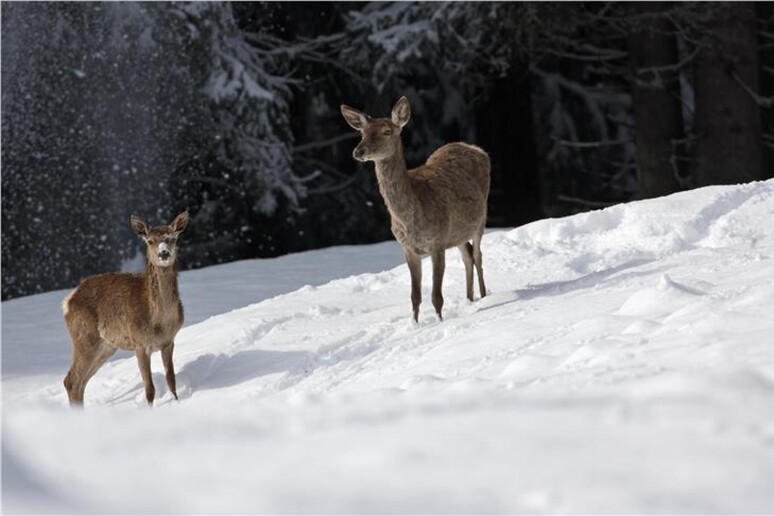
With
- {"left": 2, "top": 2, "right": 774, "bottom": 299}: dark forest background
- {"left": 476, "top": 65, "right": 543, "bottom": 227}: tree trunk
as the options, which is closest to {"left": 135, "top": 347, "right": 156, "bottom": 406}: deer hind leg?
{"left": 2, "top": 2, "right": 774, "bottom": 299}: dark forest background

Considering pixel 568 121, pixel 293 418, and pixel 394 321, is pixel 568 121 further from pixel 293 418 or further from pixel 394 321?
pixel 293 418

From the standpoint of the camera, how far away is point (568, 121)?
23125 millimetres

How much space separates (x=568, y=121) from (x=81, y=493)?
19091 mm

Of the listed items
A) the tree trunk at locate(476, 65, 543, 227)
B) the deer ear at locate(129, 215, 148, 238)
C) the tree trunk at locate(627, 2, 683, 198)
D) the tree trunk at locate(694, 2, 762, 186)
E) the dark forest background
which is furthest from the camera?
the tree trunk at locate(476, 65, 543, 227)

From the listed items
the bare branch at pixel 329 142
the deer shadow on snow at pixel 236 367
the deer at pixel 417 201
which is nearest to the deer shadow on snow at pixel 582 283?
the deer at pixel 417 201

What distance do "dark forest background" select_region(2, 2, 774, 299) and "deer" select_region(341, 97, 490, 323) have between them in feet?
23.2

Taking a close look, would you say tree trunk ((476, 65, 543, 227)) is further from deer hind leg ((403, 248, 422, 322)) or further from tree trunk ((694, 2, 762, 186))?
deer hind leg ((403, 248, 422, 322))

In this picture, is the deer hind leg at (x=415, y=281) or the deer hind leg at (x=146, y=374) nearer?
the deer hind leg at (x=146, y=374)

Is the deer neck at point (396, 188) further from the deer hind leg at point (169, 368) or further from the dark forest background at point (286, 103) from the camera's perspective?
the dark forest background at point (286, 103)

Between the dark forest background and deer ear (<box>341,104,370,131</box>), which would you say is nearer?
deer ear (<box>341,104,370,131</box>)

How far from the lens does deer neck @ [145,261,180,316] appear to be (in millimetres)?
9523

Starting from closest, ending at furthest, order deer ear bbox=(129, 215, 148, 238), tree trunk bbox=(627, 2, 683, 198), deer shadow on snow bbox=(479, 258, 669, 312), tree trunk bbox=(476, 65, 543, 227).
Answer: deer ear bbox=(129, 215, 148, 238), deer shadow on snow bbox=(479, 258, 669, 312), tree trunk bbox=(627, 2, 683, 198), tree trunk bbox=(476, 65, 543, 227)

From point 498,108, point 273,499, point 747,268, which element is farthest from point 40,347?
point 498,108

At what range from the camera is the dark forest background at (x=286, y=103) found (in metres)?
17.7
